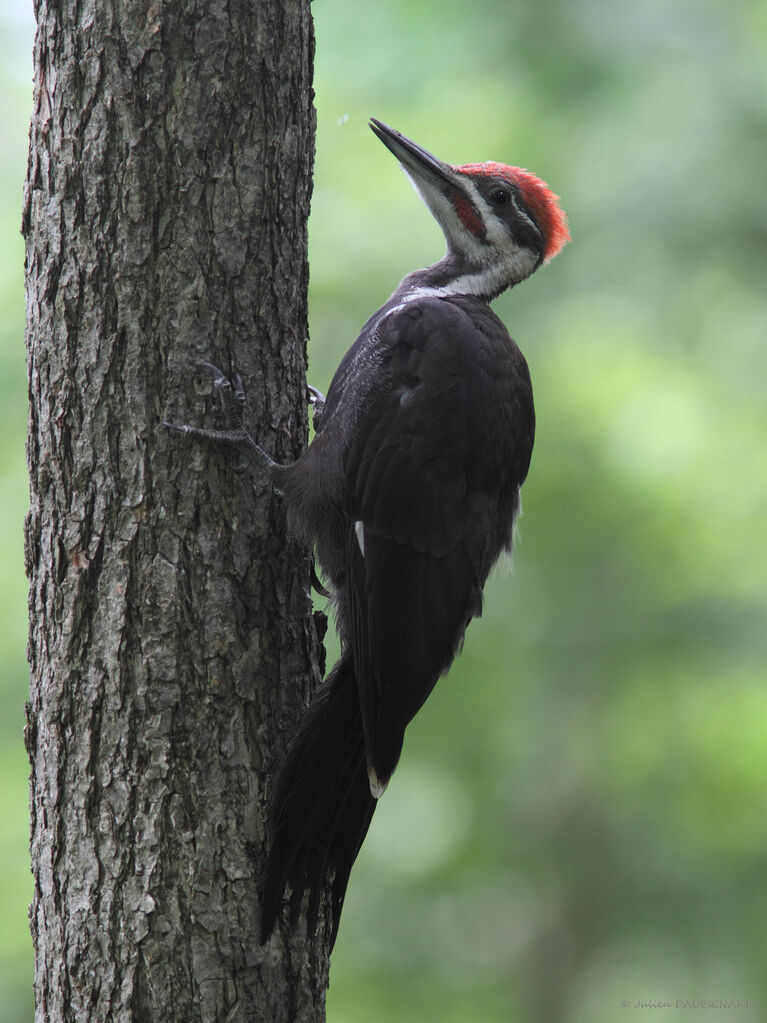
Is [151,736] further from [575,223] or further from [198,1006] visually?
[575,223]

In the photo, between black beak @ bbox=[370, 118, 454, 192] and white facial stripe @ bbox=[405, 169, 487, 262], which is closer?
black beak @ bbox=[370, 118, 454, 192]

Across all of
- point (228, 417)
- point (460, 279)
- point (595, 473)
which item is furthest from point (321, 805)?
point (595, 473)

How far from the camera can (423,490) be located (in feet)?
8.02

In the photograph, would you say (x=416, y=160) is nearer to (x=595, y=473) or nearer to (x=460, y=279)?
(x=460, y=279)

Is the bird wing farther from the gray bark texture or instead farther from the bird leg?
the bird leg

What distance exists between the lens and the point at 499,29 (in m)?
4.84

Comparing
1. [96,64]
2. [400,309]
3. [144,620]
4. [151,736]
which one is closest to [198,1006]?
[151,736]

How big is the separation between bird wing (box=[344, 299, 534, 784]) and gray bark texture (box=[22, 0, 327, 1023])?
7.9 inches

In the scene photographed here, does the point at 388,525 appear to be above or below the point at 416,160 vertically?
below

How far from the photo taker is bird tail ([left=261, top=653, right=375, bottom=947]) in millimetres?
2105

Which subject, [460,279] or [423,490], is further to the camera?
[460,279]

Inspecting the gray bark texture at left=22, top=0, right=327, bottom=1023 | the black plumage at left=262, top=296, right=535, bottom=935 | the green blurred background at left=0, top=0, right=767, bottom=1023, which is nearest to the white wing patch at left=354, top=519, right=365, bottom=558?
the black plumage at left=262, top=296, right=535, bottom=935

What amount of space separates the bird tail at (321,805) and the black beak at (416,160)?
4.95 ft

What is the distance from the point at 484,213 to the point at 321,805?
5.99ft
